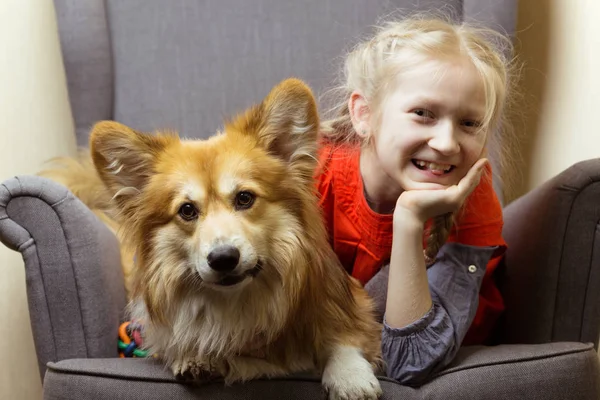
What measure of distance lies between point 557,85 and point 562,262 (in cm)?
88

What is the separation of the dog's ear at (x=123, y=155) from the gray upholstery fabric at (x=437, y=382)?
1.18 feet

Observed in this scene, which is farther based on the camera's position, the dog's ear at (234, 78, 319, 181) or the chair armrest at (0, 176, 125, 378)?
the chair armrest at (0, 176, 125, 378)

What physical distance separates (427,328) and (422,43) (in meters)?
0.62

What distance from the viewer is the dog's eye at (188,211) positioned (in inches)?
45.2

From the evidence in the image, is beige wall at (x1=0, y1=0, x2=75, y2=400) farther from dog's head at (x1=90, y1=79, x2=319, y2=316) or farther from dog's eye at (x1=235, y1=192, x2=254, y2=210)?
dog's eye at (x1=235, y1=192, x2=254, y2=210)

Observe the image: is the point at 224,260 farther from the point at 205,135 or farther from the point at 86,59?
the point at 86,59

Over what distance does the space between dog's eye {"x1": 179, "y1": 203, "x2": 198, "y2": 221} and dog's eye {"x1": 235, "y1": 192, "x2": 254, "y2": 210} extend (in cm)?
8

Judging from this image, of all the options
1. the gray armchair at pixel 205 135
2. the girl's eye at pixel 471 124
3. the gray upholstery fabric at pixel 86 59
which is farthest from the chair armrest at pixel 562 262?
the gray upholstery fabric at pixel 86 59

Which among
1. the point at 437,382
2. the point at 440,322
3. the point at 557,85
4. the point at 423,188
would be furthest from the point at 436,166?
the point at 557,85

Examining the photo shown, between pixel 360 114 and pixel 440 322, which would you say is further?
pixel 360 114

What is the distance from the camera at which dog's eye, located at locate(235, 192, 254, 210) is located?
115cm

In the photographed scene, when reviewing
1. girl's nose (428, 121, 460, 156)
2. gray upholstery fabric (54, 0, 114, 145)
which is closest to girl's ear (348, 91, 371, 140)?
girl's nose (428, 121, 460, 156)

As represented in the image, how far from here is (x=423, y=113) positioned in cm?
128

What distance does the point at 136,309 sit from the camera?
1.32 m
